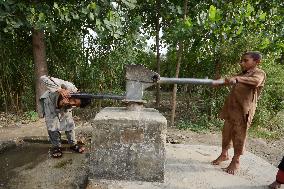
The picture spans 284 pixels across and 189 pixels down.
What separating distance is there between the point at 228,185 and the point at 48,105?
9.32ft

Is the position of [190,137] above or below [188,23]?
below

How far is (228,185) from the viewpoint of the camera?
381cm

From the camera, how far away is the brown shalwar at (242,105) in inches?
153

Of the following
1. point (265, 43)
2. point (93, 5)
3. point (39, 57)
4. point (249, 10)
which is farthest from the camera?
point (39, 57)

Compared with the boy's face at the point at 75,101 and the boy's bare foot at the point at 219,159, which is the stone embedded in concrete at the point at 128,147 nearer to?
the boy's face at the point at 75,101

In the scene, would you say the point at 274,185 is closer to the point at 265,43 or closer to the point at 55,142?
the point at 55,142

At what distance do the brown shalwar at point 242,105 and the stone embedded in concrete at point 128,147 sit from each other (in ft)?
3.09

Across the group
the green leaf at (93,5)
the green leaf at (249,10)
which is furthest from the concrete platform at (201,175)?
the green leaf at (249,10)

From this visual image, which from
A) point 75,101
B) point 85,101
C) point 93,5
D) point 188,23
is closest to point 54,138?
point 75,101

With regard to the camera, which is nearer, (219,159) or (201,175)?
(201,175)

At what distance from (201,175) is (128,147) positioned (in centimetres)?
98

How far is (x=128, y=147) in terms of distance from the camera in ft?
12.4

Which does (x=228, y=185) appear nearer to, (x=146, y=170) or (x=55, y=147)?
(x=146, y=170)

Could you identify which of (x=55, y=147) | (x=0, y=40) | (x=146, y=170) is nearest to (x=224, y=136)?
(x=146, y=170)
